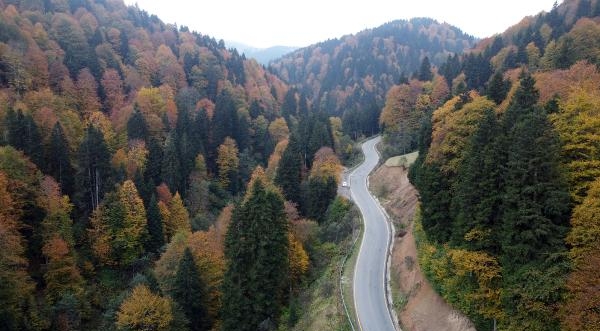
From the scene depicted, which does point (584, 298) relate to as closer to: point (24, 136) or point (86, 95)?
point (24, 136)

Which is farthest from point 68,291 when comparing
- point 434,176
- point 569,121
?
point 569,121

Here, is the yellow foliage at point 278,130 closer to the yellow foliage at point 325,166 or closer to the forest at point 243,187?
the forest at point 243,187

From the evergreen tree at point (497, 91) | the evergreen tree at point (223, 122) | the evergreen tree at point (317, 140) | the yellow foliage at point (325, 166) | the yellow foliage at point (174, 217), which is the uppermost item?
the evergreen tree at point (497, 91)

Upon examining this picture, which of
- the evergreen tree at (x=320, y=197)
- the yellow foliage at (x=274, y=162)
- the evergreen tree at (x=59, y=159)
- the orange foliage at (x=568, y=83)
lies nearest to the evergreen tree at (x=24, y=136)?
the evergreen tree at (x=59, y=159)

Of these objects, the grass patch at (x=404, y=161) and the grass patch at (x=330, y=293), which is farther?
the grass patch at (x=404, y=161)

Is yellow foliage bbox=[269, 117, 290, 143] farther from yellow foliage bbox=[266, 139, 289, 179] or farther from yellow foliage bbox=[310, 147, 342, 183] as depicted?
yellow foliage bbox=[310, 147, 342, 183]

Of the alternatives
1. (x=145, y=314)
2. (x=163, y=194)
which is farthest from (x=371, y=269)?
(x=163, y=194)
